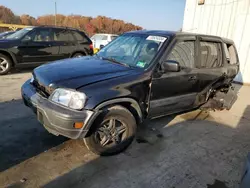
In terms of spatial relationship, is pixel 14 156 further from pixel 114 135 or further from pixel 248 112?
pixel 248 112

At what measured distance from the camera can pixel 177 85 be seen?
3820 mm

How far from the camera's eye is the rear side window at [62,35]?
852 cm

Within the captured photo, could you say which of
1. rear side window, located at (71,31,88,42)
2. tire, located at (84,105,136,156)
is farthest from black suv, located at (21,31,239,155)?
rear side window, located at (71,31,88,42)

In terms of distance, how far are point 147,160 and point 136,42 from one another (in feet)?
6.51

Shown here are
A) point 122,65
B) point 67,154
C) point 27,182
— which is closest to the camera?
point 27,182

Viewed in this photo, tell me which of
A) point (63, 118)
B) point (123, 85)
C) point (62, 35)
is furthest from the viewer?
point (62, 35)

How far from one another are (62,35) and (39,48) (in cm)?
110

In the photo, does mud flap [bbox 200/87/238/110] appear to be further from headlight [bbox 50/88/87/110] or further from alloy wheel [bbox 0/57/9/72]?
alloy wheel [bbox 0/57/9/72]

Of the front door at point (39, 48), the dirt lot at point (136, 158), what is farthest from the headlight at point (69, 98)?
the front door at point (39, 48)

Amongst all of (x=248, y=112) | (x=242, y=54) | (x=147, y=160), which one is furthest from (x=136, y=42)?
(x=242, y=54)

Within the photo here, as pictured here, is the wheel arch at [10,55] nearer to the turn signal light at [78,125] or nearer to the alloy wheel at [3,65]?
the alloy wheel at [3,65]

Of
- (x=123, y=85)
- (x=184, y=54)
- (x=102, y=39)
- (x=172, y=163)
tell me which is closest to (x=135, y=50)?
(x=184, y=54)

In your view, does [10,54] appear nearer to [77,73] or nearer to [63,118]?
[77,73]

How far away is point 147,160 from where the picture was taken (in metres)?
3.21
